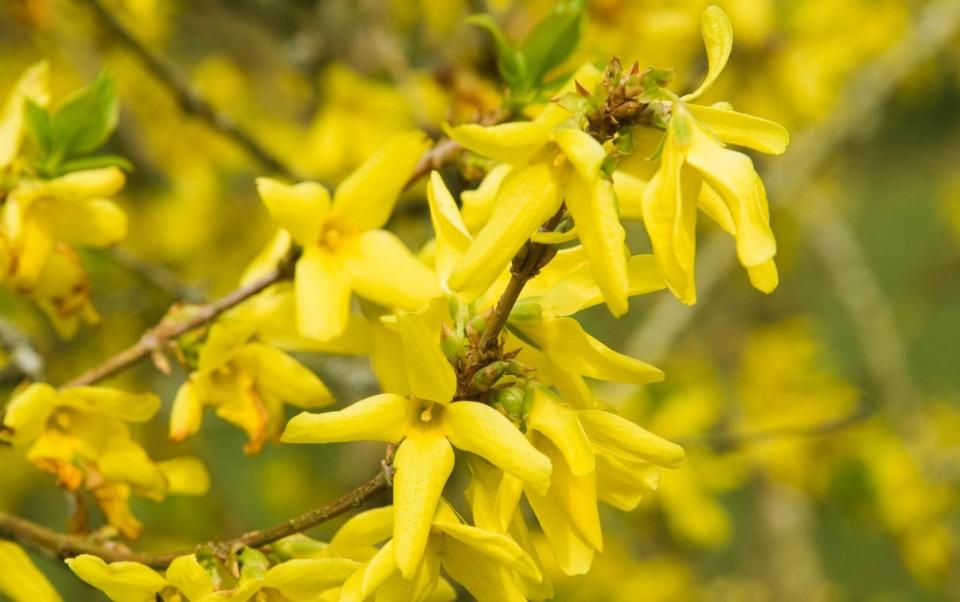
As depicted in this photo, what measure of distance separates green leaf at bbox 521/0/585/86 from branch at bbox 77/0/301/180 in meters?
0.45

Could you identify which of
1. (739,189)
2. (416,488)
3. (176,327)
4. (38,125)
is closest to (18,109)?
(38,125)

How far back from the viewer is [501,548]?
633 millimetres

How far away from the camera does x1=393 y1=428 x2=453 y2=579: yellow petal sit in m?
0.64

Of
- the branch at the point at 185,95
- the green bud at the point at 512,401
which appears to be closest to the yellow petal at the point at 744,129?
the green bud at the point at 512,401

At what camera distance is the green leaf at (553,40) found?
41.0 inches

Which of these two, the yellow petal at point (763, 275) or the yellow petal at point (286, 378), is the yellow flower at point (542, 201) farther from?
the yellow petal at point (286, 378)

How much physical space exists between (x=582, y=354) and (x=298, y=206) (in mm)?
294

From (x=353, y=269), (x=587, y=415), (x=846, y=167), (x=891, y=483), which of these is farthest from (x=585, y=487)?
(x=846, y=167)

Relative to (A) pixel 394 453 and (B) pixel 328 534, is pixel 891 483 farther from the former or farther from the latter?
(A) pixel 394 453

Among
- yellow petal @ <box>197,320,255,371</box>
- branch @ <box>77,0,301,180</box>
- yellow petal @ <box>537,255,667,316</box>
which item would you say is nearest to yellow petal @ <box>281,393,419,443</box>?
yellow petal @ <box>537,255,667,316</box>

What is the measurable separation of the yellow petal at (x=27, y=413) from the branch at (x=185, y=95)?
1.74 feet

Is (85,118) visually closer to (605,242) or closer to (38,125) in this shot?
(38,125)

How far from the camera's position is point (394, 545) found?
0.64 metres

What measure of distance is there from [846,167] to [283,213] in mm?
3087
